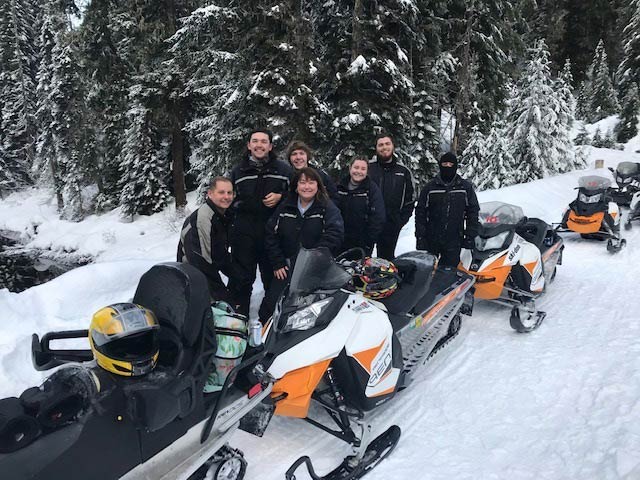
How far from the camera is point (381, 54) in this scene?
39.2 feet

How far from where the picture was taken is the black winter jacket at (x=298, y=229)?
4.17 meters

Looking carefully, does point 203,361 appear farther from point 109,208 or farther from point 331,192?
point 109,208

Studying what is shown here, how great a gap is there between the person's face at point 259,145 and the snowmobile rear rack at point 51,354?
2.25m

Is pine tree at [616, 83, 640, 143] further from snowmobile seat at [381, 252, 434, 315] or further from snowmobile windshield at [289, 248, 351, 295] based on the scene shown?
snowmobile windshield at [289, 248, 351, 295]

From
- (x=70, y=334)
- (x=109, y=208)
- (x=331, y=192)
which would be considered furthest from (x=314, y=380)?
(x=109, y=208)

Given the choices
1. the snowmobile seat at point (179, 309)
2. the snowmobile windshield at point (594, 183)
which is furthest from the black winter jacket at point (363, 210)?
the snowmobile windshield at point (594, 183)

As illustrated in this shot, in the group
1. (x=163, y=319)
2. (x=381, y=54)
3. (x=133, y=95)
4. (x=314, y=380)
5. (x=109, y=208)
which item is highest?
(x=381, y=54)

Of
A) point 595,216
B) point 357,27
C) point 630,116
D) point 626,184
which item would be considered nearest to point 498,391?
point 595,216

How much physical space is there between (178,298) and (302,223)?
5.88ft

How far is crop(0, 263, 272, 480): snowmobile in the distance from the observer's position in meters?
2.00

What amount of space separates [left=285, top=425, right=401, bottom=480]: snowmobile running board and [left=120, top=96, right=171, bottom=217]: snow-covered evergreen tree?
17.6 metres

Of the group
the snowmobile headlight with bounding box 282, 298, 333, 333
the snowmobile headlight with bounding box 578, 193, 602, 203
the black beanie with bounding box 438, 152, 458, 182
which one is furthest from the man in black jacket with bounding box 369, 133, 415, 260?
the snowmobile headlight with bounding box 578, 193, 602, 203

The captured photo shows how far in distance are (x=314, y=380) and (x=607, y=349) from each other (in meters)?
3.06

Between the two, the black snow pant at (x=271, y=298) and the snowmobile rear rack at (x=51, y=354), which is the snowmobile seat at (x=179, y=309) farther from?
the black snow pant at (x=271, y=298)
